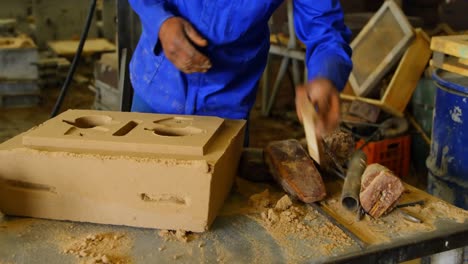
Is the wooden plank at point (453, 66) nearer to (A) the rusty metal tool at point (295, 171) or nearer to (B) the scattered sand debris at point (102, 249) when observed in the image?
(A) the rusty metal tool at point (295, 171)

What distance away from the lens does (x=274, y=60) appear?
565 cm

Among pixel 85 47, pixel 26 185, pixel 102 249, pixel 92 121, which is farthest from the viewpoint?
pixel 85 47

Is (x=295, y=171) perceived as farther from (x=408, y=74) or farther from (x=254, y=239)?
(x=408, y=74)

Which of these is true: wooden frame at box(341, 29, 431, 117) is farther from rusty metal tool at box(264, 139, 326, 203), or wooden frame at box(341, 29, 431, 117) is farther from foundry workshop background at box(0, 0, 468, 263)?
rusty metal tool at box(264, 139, 326, 203)

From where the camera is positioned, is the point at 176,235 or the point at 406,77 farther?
the point at 406,77

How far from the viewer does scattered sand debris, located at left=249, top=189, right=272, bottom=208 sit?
1434mm

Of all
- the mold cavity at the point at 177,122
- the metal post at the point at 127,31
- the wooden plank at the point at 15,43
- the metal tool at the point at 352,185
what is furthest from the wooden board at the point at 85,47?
the metal tool at the point at 352,185

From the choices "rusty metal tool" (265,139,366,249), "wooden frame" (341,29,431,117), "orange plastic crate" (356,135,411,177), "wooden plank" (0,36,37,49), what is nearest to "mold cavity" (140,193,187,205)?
"rusty metal tool" (265,139,366,249)

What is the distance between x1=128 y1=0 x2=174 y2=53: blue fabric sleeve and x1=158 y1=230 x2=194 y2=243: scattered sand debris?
55cm

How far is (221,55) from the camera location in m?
1.74

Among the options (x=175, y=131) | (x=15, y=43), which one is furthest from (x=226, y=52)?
(x=15, y=43)

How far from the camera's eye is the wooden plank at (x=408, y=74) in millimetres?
3570

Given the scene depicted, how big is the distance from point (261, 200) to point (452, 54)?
1.35 metres

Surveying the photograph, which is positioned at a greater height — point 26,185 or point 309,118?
point 309,118
